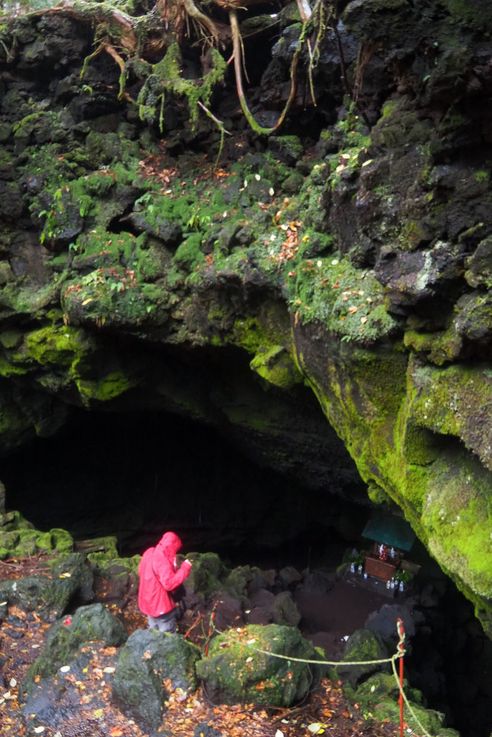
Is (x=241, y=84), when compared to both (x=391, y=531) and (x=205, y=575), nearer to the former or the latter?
(x=205, y=575)

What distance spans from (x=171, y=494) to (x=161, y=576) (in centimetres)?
732

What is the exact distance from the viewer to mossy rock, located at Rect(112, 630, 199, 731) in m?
5.66

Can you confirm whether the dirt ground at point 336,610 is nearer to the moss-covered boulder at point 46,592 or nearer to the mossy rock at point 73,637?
the mossy rock at point 73,637

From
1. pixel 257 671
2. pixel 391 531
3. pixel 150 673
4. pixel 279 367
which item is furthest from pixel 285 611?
pixel 391 531

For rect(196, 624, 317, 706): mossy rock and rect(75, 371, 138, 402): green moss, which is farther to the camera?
rect(75, 371, 138, 402): green moss

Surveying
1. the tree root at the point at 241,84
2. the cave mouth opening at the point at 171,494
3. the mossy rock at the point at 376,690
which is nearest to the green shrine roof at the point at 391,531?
the cave mouth opening at the point at 171,494

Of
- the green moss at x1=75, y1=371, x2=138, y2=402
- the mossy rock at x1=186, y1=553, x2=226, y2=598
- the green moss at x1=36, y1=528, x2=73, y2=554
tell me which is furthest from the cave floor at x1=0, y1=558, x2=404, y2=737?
the green moss at x1=75, y1=371, x2=138, y2=402

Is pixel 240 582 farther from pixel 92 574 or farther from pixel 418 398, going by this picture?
pixel 418 398

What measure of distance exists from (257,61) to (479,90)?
214 inches

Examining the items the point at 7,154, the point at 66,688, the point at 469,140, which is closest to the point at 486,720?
the point at 66,688

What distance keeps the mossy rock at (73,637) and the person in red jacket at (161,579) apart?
0.42 meters

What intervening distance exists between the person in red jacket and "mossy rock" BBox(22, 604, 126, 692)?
1.36 ft

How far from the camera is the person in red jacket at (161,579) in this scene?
6.55 metres

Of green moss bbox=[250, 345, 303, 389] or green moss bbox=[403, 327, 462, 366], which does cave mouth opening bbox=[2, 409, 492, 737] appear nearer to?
green moss bbox=[250, 345, 303, 389]
